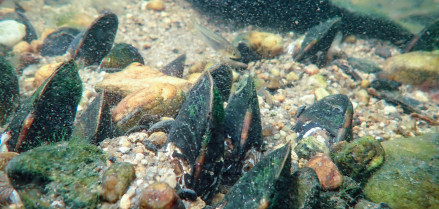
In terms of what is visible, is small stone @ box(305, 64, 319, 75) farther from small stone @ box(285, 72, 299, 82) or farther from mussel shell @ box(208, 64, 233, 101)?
mussel shell @ box(208, 64, 233, 101)

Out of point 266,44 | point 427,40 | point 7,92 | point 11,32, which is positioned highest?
point 427,40

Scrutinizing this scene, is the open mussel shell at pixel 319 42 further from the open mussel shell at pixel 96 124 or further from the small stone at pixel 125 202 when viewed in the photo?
the small stone at pixel 125 202

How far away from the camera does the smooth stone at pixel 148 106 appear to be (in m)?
3.29

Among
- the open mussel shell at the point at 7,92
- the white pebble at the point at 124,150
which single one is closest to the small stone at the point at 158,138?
the white pebble at the point at 124,150

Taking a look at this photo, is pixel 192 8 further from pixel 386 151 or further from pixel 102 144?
pixel 386 151

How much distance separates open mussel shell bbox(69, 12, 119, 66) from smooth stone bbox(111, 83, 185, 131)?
106 inches

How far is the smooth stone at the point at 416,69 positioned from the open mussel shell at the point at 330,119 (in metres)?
3.20

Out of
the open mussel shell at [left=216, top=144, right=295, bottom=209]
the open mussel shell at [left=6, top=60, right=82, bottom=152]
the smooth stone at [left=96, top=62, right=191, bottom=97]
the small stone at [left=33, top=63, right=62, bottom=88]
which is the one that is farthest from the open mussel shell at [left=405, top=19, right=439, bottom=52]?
the small stone at [left=33, top=63, right=62, bottom=88]

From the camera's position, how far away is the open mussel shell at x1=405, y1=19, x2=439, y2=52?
6099mm

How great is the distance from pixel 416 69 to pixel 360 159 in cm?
441

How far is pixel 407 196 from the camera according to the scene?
2.47m

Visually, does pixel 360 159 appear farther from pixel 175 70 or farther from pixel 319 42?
pixel 175 70

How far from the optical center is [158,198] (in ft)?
6.24

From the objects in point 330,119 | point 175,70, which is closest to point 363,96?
Answer: point 330,119
